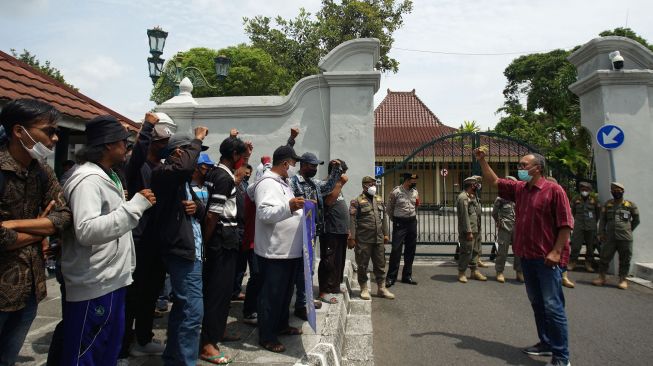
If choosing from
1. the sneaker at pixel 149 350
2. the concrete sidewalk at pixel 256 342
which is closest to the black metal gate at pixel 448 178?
the concrete sidewalk at pixel 256 342

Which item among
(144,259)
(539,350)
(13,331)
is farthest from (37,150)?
(539,350)

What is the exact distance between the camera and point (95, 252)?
223 centimetres

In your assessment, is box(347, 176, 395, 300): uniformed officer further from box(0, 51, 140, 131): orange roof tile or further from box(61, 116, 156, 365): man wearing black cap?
box(61, 116, 156, 365): man wearing black cap

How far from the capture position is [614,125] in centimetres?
746

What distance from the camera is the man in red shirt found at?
371 cm

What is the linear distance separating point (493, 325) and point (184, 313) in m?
3.76

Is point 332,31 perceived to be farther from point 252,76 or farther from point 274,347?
point 274,347

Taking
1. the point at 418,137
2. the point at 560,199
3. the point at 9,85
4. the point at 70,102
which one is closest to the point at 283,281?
the point at 560,199

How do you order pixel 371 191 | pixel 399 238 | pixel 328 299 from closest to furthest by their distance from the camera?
pixel 328 299
pixel 371 191
pixel 399 238

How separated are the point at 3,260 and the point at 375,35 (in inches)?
817

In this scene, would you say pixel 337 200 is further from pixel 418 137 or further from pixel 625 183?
pixel 418 137

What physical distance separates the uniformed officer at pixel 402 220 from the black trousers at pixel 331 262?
61.0 inches

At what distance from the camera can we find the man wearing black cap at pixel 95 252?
2129mm

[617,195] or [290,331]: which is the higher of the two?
[617,195]
